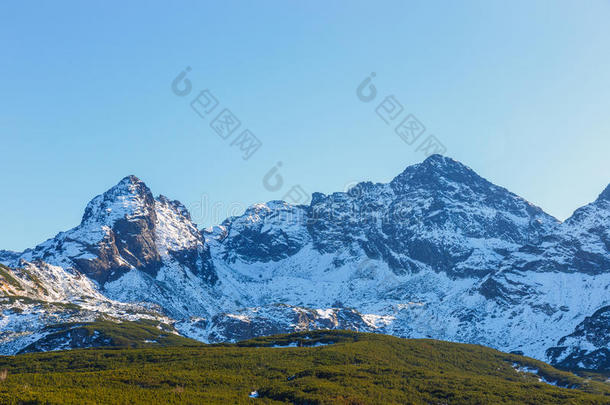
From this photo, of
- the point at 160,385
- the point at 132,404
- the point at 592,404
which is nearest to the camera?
the point at 132,404

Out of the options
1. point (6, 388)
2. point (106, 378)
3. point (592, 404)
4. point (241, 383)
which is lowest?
point (592, 404)

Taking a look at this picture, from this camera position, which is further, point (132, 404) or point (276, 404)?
point (276, 404)

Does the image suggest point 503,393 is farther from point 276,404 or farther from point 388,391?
point 276,404

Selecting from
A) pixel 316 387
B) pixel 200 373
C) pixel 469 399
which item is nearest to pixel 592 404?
pixel 469 399

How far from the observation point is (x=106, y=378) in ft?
599

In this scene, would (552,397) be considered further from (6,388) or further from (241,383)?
(6,388)

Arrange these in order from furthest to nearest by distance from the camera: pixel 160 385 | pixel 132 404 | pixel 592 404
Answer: pixel 592 404, pixel 160 385, pixel 132 404

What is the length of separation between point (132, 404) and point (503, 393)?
114001 millimetres

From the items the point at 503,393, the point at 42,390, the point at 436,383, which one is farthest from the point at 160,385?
the point at 503,393

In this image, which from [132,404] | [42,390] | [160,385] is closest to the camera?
[132,404]

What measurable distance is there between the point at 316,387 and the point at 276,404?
1707 centimetres

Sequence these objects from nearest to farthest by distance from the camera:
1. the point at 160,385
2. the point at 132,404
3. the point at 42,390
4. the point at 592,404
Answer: the point at 132,404 → the point at 42,390 → the point at 160,385 → the point at 592,404

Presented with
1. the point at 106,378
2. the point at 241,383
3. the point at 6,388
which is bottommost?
the point at 241,383

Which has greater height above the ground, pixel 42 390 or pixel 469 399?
pixel 42 390
